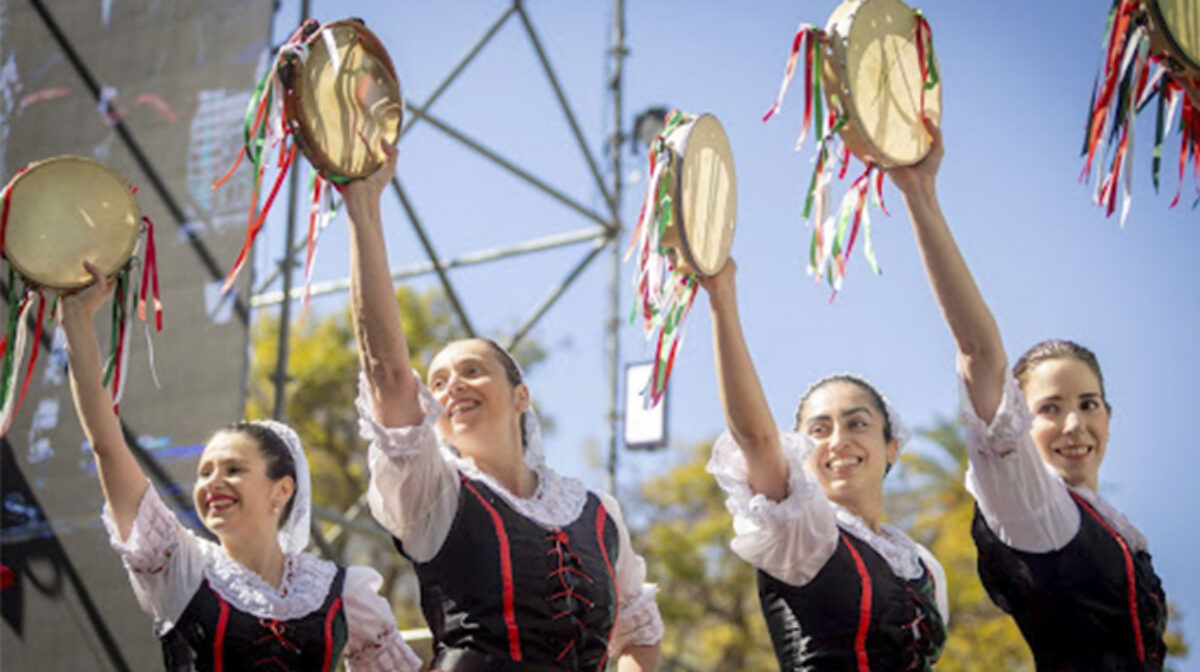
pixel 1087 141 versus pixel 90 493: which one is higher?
pixel 1087 141

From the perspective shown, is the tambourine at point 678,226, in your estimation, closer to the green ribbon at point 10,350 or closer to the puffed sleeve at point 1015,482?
the puffed sleeve at point 1015,482

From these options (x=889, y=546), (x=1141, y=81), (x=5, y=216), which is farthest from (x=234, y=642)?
(x=1141, y=81)

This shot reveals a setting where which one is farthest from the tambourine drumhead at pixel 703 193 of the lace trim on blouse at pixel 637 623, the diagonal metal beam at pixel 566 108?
the diagonal metal beam at pixel 566 108

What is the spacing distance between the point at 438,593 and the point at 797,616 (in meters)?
0.65

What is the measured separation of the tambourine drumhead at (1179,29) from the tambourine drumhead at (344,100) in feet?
4.42

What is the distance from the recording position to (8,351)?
2.95 m

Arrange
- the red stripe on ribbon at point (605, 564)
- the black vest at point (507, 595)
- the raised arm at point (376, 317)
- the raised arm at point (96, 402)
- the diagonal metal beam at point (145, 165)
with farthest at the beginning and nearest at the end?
the diagonal metal beam at point (145, 165), the red stripe on ribbon at point (605, 564), the raised arm at point (96, 402), the black vest at point (507, 595), the raised arm at point (376, 317)

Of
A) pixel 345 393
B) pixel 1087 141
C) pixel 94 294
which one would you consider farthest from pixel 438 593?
pixel 345 393

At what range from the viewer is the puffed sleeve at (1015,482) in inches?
106

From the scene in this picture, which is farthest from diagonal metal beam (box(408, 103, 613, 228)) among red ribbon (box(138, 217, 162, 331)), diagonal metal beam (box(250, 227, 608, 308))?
red ribbon (box(138, 217, 162, 331))

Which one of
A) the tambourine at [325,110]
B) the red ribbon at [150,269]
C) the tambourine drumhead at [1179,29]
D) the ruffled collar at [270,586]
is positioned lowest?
the ruffled collar at [270,586]

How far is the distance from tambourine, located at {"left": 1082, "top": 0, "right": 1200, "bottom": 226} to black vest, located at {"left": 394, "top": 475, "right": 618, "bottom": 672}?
120 cm

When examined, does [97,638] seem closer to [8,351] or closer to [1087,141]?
[8,351]

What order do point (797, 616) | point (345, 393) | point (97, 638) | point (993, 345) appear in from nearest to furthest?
point (993, 345), point (797, 616), point (97, 638), point (345, 393)
